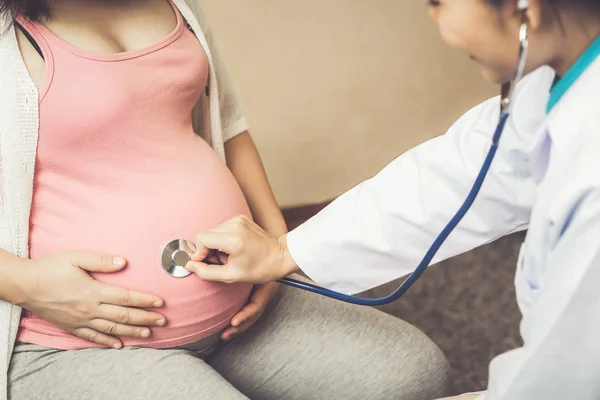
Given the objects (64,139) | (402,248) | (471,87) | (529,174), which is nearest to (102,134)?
(64,139)

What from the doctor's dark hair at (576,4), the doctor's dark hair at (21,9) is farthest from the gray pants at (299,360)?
the doctor's dark hair at (576,4)

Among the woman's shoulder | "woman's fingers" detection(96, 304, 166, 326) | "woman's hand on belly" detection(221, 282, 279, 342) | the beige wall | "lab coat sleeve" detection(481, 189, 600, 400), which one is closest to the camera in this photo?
"lab coat sleeve" detection(481, 189, 600, 400)

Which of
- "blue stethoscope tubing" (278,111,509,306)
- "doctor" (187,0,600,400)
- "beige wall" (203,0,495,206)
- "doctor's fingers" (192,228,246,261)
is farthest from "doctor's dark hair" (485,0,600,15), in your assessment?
"beige wall" (203,0,495,206)

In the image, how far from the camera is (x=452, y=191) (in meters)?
1.00

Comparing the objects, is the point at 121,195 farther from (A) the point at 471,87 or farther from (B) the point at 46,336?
(A) the point at 471,87

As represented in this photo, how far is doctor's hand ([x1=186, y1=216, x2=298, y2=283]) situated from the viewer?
955 millimetres

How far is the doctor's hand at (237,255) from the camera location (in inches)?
37.6

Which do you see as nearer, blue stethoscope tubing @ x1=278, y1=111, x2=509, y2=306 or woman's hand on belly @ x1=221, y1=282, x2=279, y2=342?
blue stethoscope tubing @ x1=278, y1=111, x2=509, y2=306

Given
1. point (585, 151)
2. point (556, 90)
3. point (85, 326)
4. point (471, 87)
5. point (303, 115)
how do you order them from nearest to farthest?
point (585, 151)
point (556, 90)
point (85, 326)
point (303, 115)
point (471, 87)

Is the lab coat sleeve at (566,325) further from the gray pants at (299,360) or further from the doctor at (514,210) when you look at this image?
the gray pants at (299,360)

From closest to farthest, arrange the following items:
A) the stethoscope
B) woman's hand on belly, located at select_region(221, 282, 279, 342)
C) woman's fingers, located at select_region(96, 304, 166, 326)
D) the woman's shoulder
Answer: the stethoscope
woman's fingers, located at select_region(96, 304, 166, 326)
woman's hand on belly, located at select_region(221, 282, 279, 342)
the woman's shoulder

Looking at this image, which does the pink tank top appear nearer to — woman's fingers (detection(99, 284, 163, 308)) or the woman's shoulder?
woman's fingers (detection(99, 284, 163, 308))

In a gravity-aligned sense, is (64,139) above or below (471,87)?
above

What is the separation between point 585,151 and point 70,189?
70cm
